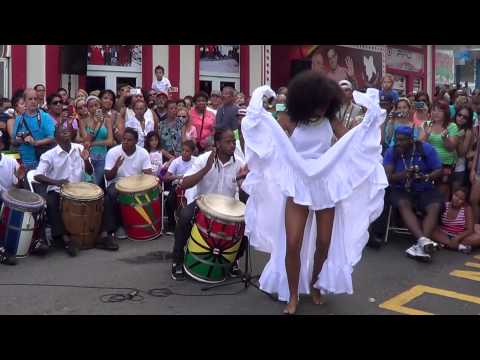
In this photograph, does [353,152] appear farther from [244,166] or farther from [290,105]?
[244,166]

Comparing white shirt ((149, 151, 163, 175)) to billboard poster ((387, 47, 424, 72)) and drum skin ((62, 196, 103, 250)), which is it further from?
billboard poster ((387, 47, 424, 72))

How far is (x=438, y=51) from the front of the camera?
2961 centimetres

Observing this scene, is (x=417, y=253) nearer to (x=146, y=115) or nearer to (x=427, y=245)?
(x=427, y=245)

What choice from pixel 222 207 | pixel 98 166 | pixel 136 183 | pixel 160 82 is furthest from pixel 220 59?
pixel 222 207

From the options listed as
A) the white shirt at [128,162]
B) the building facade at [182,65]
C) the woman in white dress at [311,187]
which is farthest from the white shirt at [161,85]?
the woman in white dress at [311,187]

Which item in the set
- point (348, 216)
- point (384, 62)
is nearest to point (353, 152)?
point (348, 216)

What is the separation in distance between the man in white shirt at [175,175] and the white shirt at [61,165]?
1.11m

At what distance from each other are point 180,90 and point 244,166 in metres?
10.4

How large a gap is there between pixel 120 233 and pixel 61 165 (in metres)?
1.04

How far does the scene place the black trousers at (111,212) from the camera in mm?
6844

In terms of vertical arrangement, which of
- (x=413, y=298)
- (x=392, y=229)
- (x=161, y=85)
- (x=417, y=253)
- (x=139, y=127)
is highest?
(x=161, y=85)

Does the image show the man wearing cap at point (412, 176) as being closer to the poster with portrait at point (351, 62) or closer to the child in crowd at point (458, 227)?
the child in crowd at point (458, 227)

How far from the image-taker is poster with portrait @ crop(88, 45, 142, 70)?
14391mm

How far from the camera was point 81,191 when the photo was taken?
21.4ft
